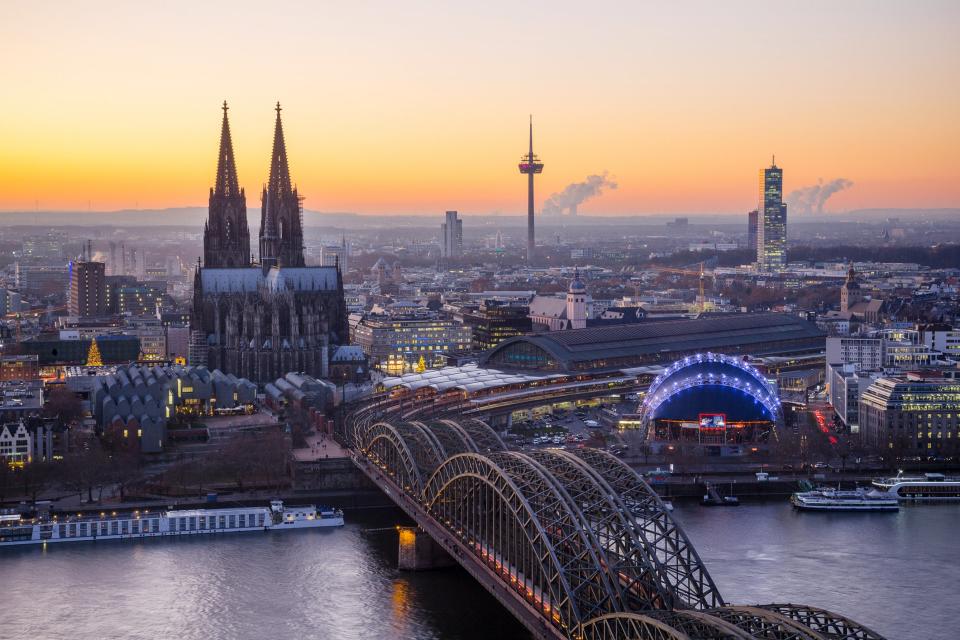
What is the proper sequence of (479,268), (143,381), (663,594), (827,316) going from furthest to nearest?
1. (479,268)
2. (827,316)
3. (143,381)
4. (663,594)

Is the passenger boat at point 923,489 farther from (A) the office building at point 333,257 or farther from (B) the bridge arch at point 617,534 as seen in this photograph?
(A) the office building at point 333,257

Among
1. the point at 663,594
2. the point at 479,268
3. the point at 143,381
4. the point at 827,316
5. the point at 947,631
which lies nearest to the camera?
the point at 663,594

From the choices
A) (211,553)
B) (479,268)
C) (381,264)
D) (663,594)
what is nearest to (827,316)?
(211,553)

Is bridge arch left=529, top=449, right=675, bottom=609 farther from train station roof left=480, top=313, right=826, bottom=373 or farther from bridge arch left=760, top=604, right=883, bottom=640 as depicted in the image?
train station roof left=480, top=313, right=826, bottom=373

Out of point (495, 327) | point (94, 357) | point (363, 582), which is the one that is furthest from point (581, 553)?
point (495, 327)

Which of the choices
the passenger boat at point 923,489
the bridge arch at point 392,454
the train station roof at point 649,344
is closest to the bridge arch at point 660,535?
the bridge arch at point 392,454

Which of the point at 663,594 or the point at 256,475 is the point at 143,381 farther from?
the point at 663,594
